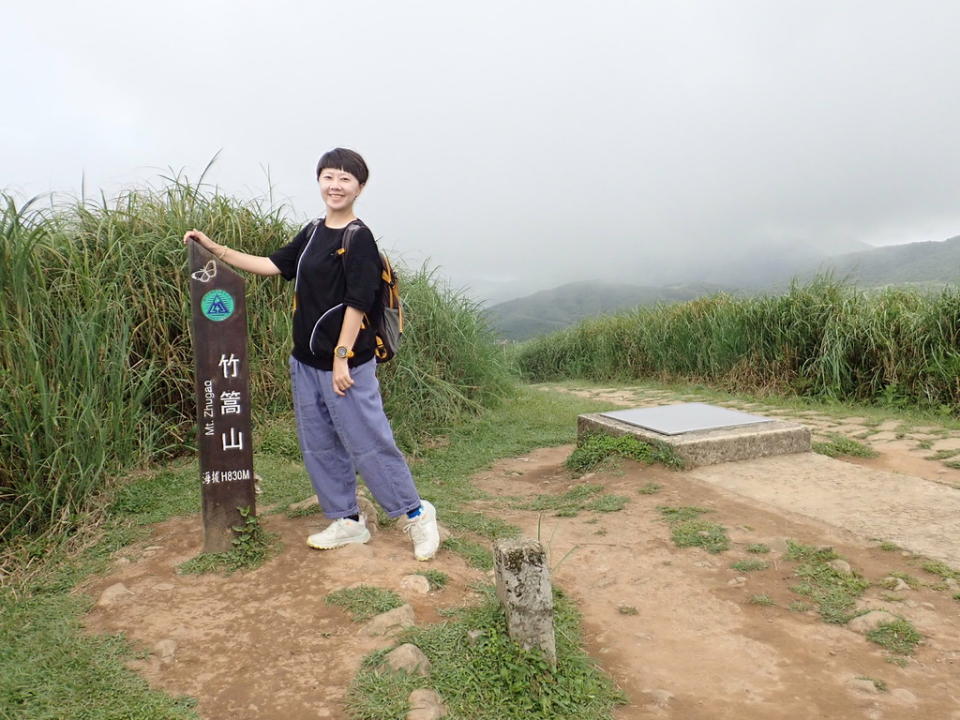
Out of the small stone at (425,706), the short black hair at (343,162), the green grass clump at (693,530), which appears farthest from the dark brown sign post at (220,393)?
the green grass clump at (693,530)

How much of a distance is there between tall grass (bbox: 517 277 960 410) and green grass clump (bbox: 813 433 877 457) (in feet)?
5.98

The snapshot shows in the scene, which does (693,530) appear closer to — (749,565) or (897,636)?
(749,565)

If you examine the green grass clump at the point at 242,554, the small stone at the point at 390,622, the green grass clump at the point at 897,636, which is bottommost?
the green grass clump at the point at 897,636

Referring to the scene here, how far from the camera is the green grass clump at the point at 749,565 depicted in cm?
294

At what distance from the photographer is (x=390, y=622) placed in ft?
7.55

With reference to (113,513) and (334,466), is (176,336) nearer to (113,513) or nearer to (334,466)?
(113,513)

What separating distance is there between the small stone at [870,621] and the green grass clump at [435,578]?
4.86ft

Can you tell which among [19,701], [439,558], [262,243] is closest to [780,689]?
[439,558]

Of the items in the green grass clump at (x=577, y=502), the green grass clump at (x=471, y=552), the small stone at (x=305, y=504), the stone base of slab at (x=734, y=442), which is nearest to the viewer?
the green grass clump at (x=471, y=552)

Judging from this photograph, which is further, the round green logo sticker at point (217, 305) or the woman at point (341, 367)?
the round green logo sticker at point (217, 305)

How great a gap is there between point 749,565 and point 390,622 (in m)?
1.60

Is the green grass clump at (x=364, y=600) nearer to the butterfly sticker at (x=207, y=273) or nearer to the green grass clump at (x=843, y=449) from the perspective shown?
the butterfly sticker at (x=207, y=273)

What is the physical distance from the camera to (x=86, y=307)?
13.4ft

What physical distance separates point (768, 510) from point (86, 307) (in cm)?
406
